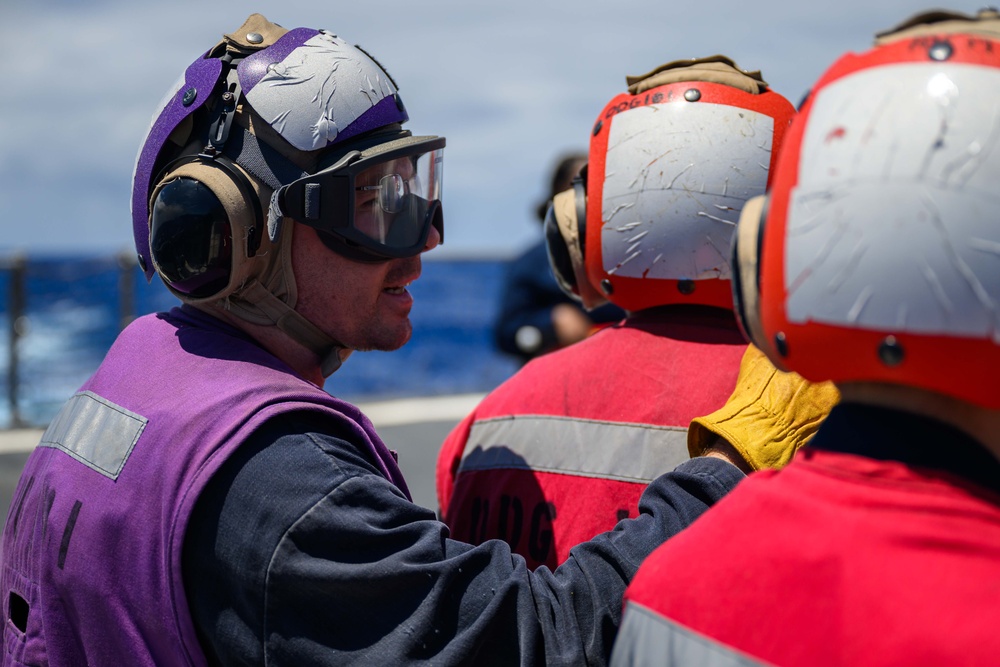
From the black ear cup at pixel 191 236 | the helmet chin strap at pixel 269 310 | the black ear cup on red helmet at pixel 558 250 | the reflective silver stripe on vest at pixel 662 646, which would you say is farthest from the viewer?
the black ear cup on red helmet at pixel 558 250

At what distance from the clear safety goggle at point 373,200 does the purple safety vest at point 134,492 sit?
320 millimetres

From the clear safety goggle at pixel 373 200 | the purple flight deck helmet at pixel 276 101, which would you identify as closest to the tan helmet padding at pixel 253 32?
the purple flight deck helmet at pixel 276 101

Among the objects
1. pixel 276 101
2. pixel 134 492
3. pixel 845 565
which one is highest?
pixel 276 101

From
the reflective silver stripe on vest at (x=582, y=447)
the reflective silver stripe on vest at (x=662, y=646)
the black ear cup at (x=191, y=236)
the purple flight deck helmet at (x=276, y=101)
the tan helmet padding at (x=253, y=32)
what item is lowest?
the reflective silver stripe on vest at (x=582, y=447)

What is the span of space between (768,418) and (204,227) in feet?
3.97

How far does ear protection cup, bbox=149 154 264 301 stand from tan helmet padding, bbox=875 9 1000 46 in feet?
4.44

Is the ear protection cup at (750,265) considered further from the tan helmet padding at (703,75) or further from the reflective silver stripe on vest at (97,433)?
the reflective silver stripe on vest at (97,433)

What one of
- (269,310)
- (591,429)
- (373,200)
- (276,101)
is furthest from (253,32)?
(591,429)

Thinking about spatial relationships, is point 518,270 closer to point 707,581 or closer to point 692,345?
point 692,345

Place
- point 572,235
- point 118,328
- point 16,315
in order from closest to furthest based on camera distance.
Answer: point 572,235 → point 16,315 → point 118,328

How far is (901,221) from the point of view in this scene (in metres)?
1.20

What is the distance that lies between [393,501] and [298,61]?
1039 millimetres

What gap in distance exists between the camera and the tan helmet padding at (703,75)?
2.37 metres

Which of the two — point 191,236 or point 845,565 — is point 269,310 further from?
point 845,565
